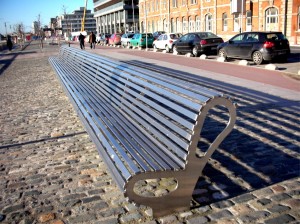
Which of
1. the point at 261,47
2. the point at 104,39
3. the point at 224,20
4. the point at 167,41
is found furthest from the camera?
the point at 104,39

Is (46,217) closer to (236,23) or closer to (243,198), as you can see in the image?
(243,198)

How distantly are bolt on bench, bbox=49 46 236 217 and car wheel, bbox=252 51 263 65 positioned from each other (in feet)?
41.2

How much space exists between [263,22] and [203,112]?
3749 centimetres

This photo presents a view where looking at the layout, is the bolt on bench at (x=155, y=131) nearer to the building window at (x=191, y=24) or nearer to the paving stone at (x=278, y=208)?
the paving stone at (x=278, y=208)

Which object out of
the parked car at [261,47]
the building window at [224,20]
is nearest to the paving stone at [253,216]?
the parked car at [261,47]

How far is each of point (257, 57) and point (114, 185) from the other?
47.7 feet

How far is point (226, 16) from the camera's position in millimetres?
43969

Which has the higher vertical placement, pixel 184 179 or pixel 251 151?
A: pixel 184 179

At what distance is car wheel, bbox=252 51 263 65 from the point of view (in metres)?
17.1

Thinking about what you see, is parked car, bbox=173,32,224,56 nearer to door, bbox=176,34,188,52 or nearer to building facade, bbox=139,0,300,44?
door, bbox=176,34,188,52

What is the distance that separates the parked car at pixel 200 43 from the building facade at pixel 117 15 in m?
49.2

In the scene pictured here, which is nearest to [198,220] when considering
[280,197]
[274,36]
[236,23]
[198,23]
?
[280,197]

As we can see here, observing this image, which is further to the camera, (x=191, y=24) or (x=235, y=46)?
(x=191, y=24)

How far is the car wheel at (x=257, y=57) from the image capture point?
1712 centimetres
